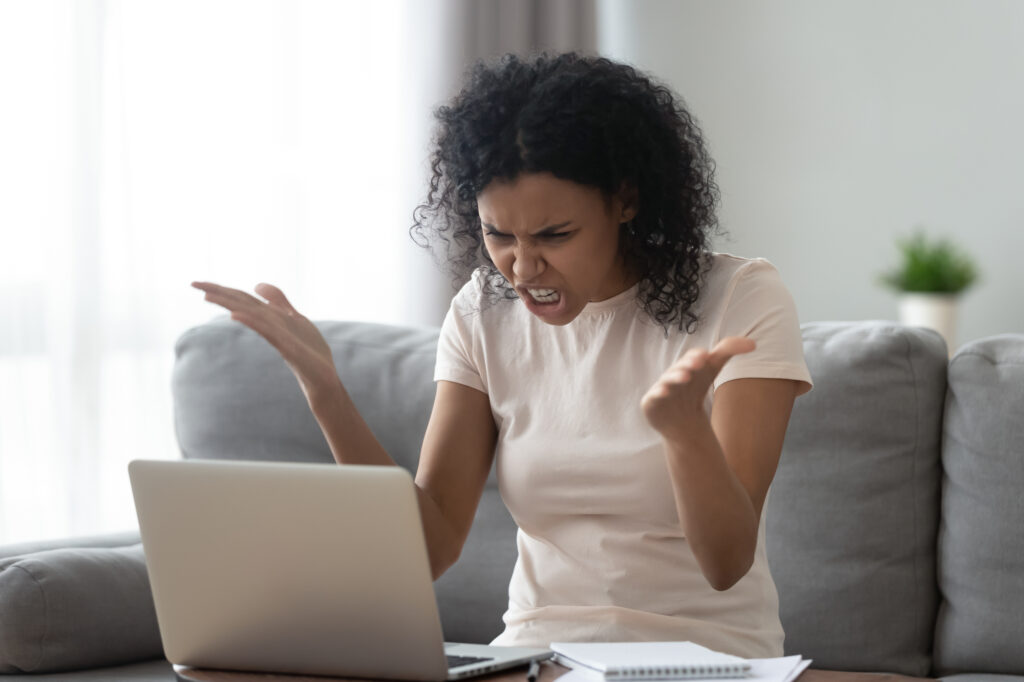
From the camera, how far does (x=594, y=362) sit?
1.33 metres

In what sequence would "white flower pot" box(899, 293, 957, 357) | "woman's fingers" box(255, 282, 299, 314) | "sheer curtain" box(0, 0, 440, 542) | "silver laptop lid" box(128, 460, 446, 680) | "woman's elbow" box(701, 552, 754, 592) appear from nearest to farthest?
"silver laptop lid" box(128, 460, 446, 680)
"woman's elbow" box(701, 552, 754, 592)
"woman's fingers" box(255, 282, 299, 314)
"sheer curtain" box(0, 0, 440, 542)
"white flower pot" box(899, 293, 957, 357)

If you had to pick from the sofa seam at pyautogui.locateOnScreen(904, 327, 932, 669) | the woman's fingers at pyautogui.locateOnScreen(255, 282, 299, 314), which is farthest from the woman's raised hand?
the sofa seam at pyautogui.locateOnScreen(904, 327, 932, 669)

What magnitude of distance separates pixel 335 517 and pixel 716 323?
0.57m

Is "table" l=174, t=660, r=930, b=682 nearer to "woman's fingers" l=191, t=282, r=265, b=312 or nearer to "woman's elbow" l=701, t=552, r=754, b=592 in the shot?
"woman's elbow" l=701, t=552, r=754, b=592

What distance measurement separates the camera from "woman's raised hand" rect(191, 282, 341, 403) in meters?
1.12

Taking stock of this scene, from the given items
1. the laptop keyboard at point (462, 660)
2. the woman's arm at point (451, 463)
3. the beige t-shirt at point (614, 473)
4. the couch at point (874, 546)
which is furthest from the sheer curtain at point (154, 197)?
the laptop keyboard at point (462, 660)

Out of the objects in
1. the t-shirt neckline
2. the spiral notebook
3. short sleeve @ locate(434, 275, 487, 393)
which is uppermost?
the t-shirt neckline

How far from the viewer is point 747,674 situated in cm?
86

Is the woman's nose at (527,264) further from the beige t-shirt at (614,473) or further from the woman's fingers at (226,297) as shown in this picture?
the woman's fingers at (226,297)

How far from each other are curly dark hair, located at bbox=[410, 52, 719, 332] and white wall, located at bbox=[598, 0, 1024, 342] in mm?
2278

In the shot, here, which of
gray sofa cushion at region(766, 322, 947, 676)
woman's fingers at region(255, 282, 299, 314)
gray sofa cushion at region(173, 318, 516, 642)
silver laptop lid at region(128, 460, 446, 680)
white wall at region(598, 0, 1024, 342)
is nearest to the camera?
silver laptop lid at region(128, 460, 446, 680)

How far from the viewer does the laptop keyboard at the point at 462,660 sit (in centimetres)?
91

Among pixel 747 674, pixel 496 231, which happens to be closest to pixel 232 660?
pixel 747 674

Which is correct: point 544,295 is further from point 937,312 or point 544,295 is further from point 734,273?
point 937,312
